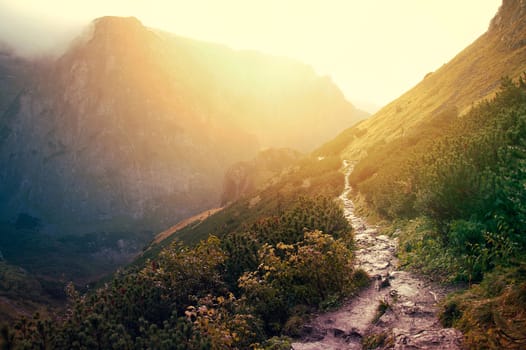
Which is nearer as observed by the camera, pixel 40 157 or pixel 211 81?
pixel 40 157

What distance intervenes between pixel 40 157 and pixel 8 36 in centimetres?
8021

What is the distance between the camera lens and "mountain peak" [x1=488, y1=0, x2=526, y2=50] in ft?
91.4

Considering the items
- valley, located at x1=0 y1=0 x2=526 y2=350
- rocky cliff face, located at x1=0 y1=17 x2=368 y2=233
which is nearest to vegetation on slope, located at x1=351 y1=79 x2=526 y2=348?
valley, located at x1=0 y1=0 x2=526 y2=350

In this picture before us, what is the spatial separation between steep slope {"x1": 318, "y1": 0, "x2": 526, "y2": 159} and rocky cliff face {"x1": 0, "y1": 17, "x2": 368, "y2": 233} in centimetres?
11044

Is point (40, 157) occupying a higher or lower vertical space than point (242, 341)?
higher

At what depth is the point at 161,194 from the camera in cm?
14188

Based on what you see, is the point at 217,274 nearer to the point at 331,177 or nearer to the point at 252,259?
the point at 252,259

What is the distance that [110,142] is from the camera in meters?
141

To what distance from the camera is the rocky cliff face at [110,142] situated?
5463 inches

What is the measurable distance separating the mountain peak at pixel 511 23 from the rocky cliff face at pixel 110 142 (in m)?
119

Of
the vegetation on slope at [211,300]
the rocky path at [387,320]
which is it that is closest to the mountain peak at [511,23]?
the vegetation on slope at [211,300]

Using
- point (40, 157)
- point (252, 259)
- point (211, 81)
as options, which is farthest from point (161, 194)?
point (252, 259)

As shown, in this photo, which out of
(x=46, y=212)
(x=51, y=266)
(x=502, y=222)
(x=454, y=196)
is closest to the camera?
(x=502, y=222)

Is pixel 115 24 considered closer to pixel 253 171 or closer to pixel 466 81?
pixel 253 171
